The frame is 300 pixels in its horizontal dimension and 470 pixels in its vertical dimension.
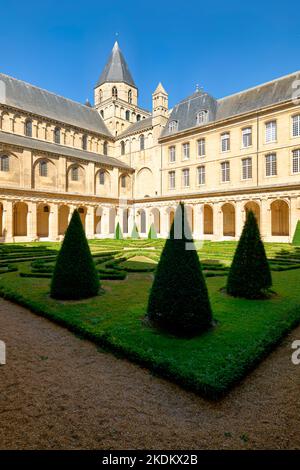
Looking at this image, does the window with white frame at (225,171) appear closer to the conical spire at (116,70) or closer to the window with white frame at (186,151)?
the window with white frame at (186,151)

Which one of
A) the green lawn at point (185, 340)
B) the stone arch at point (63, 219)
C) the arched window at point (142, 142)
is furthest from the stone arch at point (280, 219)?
the stone arch at point (63, 219)

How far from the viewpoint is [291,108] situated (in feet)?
81.9

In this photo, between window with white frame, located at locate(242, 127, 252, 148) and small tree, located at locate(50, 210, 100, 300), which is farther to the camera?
window with white frame, located at locate(242, 127, 252, 148)

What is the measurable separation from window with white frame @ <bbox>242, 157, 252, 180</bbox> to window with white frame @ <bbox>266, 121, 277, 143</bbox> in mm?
2463

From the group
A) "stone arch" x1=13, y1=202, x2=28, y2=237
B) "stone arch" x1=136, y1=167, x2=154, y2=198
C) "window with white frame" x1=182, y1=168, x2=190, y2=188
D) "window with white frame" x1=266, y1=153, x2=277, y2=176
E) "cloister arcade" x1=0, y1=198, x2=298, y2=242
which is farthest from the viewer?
"stone arch" x1=136, y1=167, x2=154, y2=198

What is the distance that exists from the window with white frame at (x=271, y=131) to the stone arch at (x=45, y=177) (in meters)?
22.1

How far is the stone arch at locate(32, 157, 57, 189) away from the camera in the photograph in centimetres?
2928

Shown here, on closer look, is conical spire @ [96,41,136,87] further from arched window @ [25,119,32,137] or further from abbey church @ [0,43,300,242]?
arched window @ [25,119,32,137]

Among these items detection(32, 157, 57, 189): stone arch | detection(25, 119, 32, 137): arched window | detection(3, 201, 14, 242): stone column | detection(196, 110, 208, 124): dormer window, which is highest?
detection(196, 110, 208, 124): dormer window

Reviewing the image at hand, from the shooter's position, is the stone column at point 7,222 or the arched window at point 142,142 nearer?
the stone column at point 7,222

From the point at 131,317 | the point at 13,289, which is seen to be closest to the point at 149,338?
the point at 131,317

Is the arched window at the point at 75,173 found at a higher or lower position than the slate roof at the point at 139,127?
lower

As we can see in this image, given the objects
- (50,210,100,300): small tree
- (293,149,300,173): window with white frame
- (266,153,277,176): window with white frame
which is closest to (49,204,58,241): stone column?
(266,153,277,176): window with white frame

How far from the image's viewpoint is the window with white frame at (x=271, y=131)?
86.5 ft
